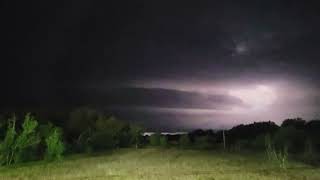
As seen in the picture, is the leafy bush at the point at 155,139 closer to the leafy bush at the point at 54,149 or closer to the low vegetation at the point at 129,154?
the low vegetation at the point at 129,154

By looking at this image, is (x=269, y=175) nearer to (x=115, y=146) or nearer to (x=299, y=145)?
(x=299, y=145)

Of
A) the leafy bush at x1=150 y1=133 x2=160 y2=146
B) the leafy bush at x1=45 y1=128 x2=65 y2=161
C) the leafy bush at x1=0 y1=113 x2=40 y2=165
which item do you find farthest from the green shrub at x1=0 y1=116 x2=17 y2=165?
the leafy bush at x1=150 y1=133 x2=160 y2=146

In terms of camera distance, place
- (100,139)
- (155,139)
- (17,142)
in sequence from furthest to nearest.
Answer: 1. (155,139)
2. (100,139)
3. (17,142)

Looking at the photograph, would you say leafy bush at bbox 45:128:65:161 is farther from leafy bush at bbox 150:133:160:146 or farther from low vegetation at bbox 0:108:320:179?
leafy bush at bbox 150:133:160:146

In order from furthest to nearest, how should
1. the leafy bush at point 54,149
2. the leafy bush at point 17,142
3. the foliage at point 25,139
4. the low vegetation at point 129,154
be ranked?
the leafy bush at point 54,149 < the leafy bush at point 17,142 < the foliage at point 25,139 < the low vegetation at point 129,154

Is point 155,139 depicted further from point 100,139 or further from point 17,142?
point 17,142

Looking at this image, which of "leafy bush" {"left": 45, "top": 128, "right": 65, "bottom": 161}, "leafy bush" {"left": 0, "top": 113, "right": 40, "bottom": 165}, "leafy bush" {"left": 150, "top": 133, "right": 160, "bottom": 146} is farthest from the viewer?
"leafy bush" {"left": 150, "top": 133, "right": 160, "bottom": 146}

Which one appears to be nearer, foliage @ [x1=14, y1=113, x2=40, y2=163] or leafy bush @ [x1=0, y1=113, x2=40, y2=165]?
foliage @ [x1=14, y1=113, x2=40, y2=163]

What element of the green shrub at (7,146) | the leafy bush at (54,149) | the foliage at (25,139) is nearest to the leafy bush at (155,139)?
the foliage at (25,139)

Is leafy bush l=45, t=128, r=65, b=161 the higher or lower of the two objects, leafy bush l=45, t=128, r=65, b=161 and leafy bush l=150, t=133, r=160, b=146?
the lower

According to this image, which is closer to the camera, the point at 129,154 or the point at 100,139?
the point at 129,154

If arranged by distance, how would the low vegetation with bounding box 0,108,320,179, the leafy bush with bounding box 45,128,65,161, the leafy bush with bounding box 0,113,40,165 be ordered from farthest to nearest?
the leafy bush with bounding box 45,128,65,161 → the leafy bush with bounding box 0,113,40,165 → the low vegetation with bounding box 0,108,320,179

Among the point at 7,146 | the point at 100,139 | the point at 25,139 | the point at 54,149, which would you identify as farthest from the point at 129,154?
the point at 100,139

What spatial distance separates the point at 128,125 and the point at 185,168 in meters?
53.4
